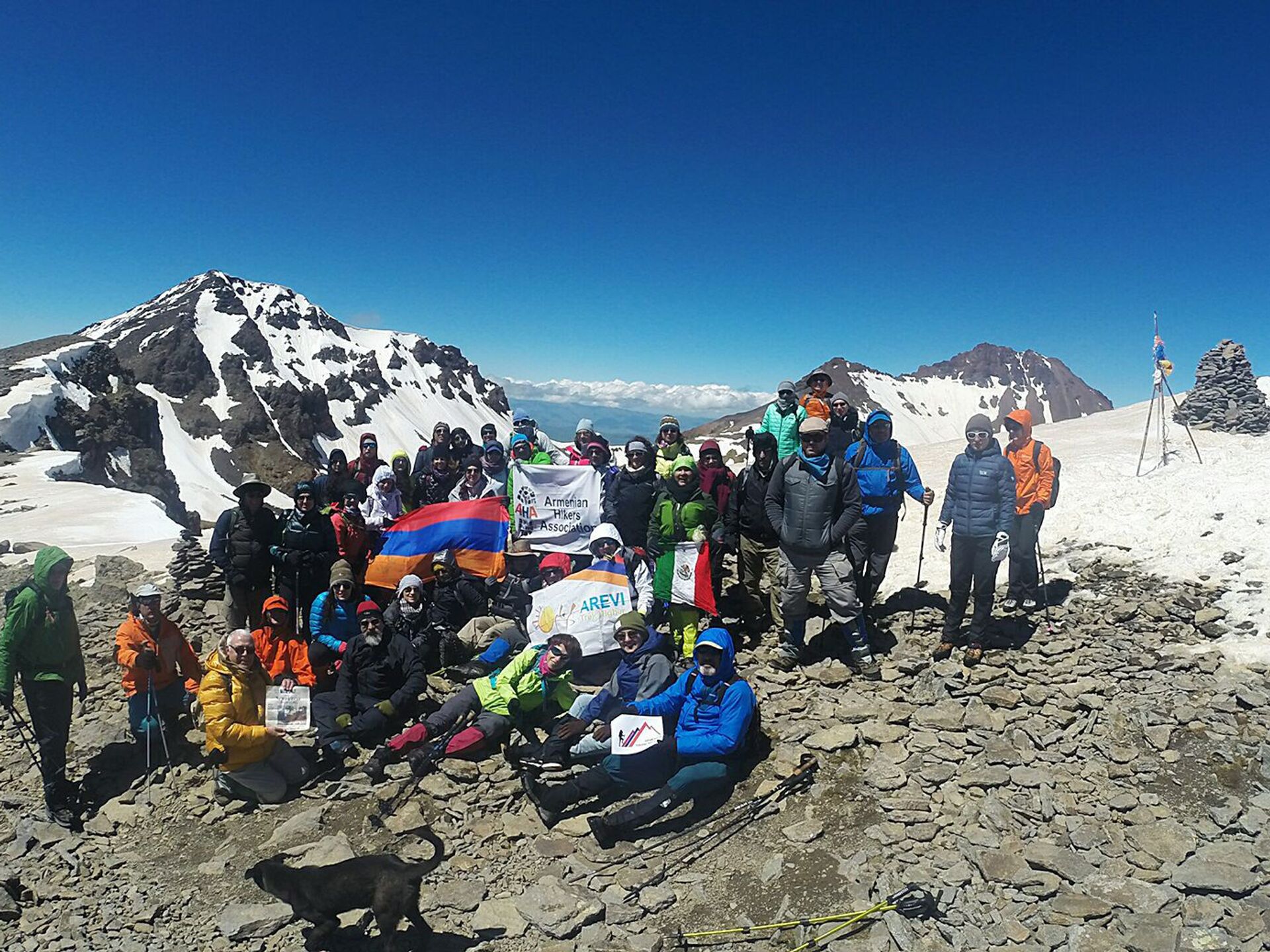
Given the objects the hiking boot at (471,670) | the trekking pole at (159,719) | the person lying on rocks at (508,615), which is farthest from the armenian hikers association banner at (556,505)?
the trekking pole at (159,719)

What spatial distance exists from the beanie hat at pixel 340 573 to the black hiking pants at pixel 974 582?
899 cm

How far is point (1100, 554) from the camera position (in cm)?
1297

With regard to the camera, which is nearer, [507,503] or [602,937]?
[602,937]

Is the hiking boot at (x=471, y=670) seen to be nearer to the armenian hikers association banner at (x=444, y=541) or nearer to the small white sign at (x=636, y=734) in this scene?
the armenian hikers association banner at (x=444, y=541)

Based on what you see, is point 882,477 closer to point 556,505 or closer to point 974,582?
point 974,582

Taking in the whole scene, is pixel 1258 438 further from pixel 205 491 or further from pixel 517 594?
pixel 205 491

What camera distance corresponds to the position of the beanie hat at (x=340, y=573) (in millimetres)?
10008

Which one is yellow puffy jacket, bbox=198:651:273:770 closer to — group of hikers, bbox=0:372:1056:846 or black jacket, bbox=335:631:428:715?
group of hikers, bbox=0:372:1056:846

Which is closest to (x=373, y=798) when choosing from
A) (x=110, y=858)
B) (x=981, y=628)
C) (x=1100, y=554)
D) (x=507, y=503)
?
(x=110, y=858)

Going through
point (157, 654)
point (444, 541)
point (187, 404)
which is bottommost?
point (157, 654)

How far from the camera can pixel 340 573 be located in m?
10.4

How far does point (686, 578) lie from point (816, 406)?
384 centimetres

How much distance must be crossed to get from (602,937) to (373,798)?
3664 millimetres

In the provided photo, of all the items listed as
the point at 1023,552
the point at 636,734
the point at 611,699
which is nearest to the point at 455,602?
the point at 611,699
